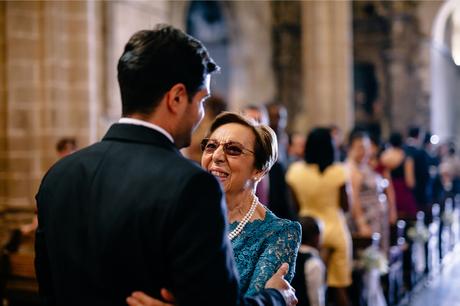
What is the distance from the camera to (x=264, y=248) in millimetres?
2393

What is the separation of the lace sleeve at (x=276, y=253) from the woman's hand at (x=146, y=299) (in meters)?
0.46

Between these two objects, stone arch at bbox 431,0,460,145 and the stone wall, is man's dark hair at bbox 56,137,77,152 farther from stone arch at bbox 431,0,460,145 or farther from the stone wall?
the stone wall

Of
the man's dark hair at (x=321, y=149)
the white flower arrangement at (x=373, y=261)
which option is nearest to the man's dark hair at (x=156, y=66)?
the man's dark hair at (x=321, y=149)

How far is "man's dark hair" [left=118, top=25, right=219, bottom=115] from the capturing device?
1.88 metres

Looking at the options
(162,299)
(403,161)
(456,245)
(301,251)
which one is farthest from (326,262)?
(456,245)

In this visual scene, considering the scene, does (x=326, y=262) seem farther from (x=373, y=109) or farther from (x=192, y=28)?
(x=373, y=109)

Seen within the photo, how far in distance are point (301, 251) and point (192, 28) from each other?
36.1ft

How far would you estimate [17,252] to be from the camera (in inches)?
235

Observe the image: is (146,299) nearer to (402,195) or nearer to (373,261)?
(373,261)

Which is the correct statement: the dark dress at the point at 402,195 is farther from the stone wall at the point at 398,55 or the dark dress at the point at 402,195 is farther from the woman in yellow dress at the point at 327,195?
the stone wall at the point at 398,55

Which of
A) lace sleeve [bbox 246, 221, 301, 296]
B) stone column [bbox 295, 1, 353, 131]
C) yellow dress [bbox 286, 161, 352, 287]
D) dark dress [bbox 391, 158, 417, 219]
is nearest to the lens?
lace sleeve [bbox 246, 221, 301, 296]

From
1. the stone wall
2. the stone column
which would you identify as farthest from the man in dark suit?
the stone wall

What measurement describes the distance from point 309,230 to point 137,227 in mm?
3291

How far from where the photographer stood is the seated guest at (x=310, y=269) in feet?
14.4
